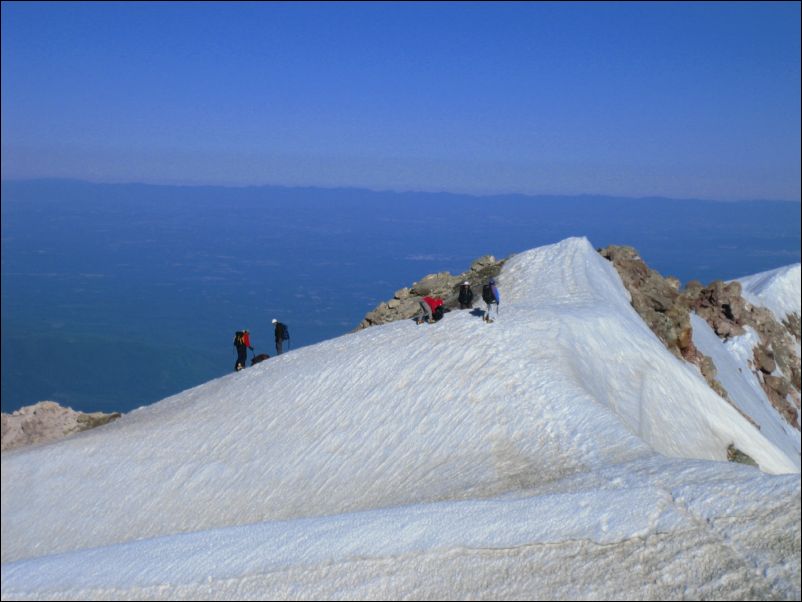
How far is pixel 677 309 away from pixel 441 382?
78.8ft

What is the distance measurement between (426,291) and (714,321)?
37771 millimetres

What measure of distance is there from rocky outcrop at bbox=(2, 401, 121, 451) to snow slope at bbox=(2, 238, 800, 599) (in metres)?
3.82

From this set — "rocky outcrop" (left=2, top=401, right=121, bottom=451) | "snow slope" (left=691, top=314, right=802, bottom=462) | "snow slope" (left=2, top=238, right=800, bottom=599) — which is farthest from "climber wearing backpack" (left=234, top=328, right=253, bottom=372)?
"snow slope" (left=691, top=314, right=802, bottom=462)

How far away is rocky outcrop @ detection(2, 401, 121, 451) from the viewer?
38188 millimetres

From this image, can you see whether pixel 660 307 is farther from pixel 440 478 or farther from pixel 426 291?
pixel 440 478

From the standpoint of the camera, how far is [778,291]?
87938 millimetres

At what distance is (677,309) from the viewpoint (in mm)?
43656

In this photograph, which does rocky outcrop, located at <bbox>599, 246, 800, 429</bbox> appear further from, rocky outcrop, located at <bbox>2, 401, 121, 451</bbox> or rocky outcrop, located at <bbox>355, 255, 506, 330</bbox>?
rocky outcrop, located at <bbox>2, 401, 121, 451</bbox>

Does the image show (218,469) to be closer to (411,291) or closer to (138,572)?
(138,572)

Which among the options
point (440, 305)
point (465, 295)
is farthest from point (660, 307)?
point (440, 305)

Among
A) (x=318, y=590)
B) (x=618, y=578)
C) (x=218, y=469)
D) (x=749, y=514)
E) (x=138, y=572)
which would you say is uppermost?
(x=749, y=514)

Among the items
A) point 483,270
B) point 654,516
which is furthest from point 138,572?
point 483,270

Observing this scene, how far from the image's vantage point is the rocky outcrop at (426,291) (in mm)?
38475

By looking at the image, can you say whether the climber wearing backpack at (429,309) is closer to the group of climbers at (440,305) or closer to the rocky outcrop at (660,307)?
the group of climbers at (440,305)
